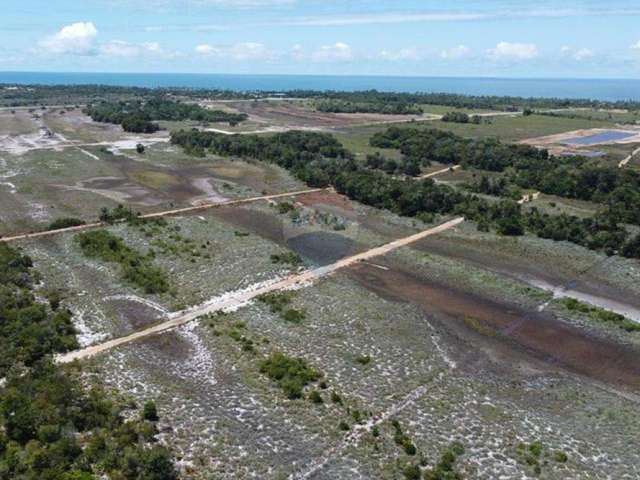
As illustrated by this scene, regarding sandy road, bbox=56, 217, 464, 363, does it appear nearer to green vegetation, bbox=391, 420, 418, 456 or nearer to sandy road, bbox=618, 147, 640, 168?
green vegetation, bbox=391, 420, 418, 456

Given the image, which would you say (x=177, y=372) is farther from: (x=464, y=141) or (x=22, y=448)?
(x=464, y=141)

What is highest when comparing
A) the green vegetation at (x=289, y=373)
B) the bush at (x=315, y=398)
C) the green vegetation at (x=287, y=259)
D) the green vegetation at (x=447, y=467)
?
the green vegetation at (x=287, y=259)

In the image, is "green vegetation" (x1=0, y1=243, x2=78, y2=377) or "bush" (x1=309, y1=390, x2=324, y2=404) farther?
"green vegetation" (x1=0, y1=243, x2=78, y2=377)

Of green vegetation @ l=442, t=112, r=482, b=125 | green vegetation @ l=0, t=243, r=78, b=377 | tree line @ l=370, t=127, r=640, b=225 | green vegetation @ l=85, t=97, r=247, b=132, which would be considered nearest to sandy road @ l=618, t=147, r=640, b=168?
tree line @ l=370, t=127, r=640, b=225

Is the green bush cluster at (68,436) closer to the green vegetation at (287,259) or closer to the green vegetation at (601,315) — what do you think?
the green vegetation at (287,259)

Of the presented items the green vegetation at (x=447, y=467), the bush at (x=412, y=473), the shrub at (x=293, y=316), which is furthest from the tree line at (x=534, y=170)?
the bush at (x=412, y=473)

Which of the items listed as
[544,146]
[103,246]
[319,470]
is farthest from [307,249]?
[544,146]

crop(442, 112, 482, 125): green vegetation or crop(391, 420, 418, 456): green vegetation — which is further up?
crop(442, 112, 482, 125): green vegetation
